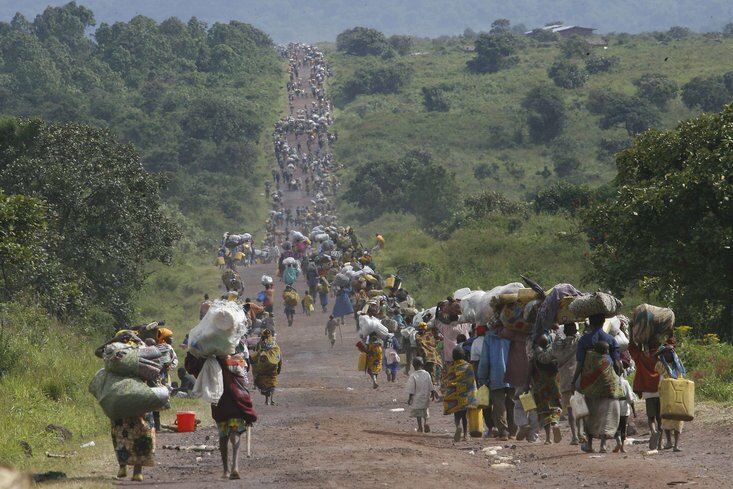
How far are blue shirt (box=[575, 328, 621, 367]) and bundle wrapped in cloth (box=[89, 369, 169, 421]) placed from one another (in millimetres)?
Result: 3862

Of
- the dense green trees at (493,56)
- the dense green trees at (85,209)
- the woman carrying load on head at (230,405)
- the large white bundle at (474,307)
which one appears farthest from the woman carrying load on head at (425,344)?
the dense green trees at (493,56)

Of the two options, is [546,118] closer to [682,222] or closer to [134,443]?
[682,222]

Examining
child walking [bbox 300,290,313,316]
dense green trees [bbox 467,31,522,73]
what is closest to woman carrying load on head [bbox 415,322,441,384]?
child walking [bbox 300,290,313,316]

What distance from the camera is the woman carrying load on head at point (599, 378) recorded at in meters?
13.3

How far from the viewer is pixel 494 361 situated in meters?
15.3

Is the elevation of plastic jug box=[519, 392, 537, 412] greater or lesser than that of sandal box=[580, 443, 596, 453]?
greater

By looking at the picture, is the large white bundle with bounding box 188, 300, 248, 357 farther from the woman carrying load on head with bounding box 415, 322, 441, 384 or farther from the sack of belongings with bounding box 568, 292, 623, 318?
the woman carrying load on head with bounding box 415, 322, 441, 384

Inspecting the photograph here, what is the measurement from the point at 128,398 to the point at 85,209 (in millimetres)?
20350

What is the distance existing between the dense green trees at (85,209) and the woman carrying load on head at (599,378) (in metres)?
16.3

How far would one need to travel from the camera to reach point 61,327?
2658 centimetres

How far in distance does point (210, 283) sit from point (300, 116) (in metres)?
57.7

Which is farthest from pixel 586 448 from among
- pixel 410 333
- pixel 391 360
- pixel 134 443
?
pixel 391 360

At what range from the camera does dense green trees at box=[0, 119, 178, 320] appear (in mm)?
30406

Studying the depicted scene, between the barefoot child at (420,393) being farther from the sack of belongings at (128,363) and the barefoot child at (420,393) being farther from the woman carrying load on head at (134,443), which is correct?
the woman carrying load on head at (134,443)
